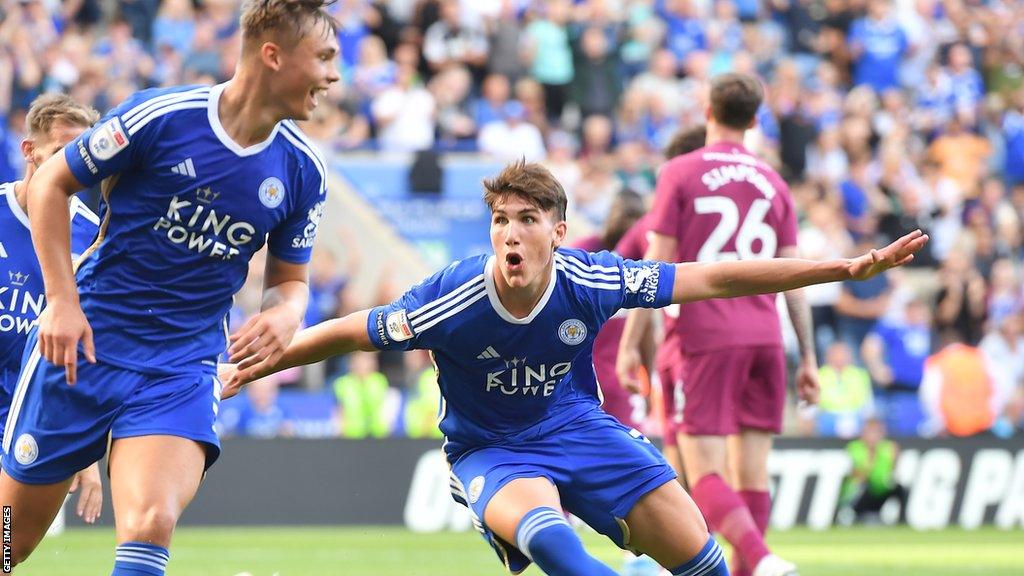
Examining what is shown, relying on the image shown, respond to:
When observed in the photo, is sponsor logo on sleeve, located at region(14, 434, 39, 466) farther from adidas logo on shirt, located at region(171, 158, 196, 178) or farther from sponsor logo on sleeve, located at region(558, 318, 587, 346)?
sponsor logo on sleeve, located at region(558, 318, 587, 346)

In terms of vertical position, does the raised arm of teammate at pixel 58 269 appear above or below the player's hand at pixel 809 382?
above

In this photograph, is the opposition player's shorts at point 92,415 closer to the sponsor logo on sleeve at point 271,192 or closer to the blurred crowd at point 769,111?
the sponsor logo on sleeve at point 271,192

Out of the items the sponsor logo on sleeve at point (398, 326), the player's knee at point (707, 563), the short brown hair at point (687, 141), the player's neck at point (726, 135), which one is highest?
the player's neck at point (726, 135)

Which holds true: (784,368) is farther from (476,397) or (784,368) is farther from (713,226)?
(476,397)

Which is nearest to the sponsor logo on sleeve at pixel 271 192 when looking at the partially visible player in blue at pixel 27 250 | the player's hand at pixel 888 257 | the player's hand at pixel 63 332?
the player's hand at pixel 63 332

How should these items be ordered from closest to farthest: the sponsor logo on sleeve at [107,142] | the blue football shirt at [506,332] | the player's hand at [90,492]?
1. the sponsor logo on sleeve at [107,142]
2. the blue football shirt at [506,332]
3. the player's hand at [90,492]

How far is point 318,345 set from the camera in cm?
603

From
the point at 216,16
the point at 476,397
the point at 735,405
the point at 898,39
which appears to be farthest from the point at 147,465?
the point at 898,39

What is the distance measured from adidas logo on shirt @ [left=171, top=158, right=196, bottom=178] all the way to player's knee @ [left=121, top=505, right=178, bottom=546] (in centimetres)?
117

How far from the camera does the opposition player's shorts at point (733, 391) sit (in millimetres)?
8367

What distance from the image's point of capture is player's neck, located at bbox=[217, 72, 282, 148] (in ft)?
18.5

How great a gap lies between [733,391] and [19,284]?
3.72 metres

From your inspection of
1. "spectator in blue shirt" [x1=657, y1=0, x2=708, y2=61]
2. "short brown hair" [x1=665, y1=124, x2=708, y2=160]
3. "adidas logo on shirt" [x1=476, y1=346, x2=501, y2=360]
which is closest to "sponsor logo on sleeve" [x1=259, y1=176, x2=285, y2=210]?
"adidas logo on shirt" [x1=476, y1=346, x2=501, y2=360]

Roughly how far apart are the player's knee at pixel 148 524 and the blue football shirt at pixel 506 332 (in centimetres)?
120
